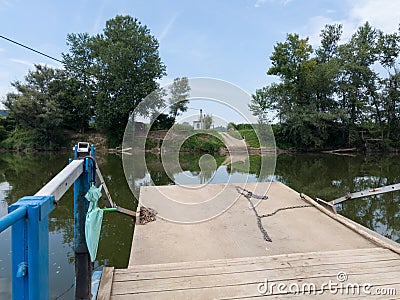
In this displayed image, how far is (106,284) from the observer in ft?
4.81

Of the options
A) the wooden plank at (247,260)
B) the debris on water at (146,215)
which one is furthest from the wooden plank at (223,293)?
the debris on water at (146,215)

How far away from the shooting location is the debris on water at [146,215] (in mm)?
2926

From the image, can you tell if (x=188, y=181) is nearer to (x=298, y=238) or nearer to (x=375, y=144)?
(x=298, y=238)

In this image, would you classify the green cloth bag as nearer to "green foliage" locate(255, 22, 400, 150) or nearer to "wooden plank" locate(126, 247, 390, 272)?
"wooden plank" locate(126, 247, 390, 272)

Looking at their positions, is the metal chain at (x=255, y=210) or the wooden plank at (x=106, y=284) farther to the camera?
the metal chain at (x=255, y=210)

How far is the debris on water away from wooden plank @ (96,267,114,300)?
129cm

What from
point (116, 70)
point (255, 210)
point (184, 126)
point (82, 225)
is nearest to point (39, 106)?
point (116, 70)

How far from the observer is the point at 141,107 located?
9.55ft

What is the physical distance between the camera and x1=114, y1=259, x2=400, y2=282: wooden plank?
157cm

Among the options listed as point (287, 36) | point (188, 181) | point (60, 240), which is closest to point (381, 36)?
point (287, 36)

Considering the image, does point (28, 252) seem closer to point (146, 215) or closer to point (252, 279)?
point (252, 279)

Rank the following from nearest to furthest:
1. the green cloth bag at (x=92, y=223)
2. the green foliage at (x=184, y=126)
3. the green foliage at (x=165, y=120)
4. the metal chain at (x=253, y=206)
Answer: the green cloth bag at (x=92, y=223) → the metal chain at (x=253, y=206) → the green foliage at (x=184, y=126) → the green foliage at (x=165, y=120)

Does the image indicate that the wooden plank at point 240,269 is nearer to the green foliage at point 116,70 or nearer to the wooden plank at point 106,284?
the wooden plank at point 106,284

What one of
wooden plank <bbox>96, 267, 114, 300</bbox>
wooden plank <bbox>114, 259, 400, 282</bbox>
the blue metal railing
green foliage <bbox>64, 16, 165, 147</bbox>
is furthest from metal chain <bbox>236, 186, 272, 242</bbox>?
green foliage <bbox>64, 16, 165, 147</bbox>
